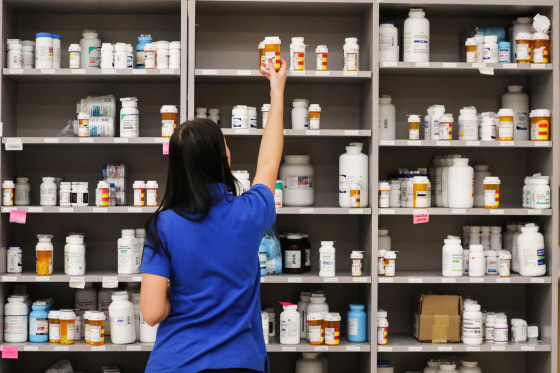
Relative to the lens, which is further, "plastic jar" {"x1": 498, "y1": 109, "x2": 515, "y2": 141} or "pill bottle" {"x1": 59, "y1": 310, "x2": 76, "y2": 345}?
"plastic jar" {"x1": 498, "y1": 109, "x2": 515, "y2": 141}

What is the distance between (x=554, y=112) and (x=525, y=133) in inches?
9.1

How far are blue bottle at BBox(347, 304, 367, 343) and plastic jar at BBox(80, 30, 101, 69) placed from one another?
2049mm

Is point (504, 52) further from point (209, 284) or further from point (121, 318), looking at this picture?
point (209, 284)

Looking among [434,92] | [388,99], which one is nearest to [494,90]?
[434,92]

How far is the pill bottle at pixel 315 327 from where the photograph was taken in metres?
3.63

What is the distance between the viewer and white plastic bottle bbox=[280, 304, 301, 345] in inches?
143

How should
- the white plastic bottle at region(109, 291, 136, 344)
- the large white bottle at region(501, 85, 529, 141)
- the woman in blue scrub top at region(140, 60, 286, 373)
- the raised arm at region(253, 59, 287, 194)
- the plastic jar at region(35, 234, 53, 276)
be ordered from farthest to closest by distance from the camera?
the large white bottle at region(501, 85, 529, 141)
the plastic jar at region(35, 234, 53, 276)
the white plastic bottle at region(109, 291, 136, 344)
the raised arm at region(253, 59, 287, 194)
the woman in blue scrub top at region(140, 60, 286, 373)

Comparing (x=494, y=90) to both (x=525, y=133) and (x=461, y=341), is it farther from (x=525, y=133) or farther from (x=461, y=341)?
(x=461, y=341)

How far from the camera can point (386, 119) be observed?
3.85m

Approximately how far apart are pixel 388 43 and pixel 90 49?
172cm

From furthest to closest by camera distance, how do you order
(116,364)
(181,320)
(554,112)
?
(116,364) → (554,112) → (181,320)

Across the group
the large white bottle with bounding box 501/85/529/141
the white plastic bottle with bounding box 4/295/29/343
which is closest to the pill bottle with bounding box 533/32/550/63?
the large white bottle with bounding box 501/85/529/141

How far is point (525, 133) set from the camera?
3918mm

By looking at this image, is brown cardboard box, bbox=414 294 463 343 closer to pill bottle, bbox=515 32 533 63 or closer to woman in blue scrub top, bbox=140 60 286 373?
pill bottle, bbox=515 32 533 63
